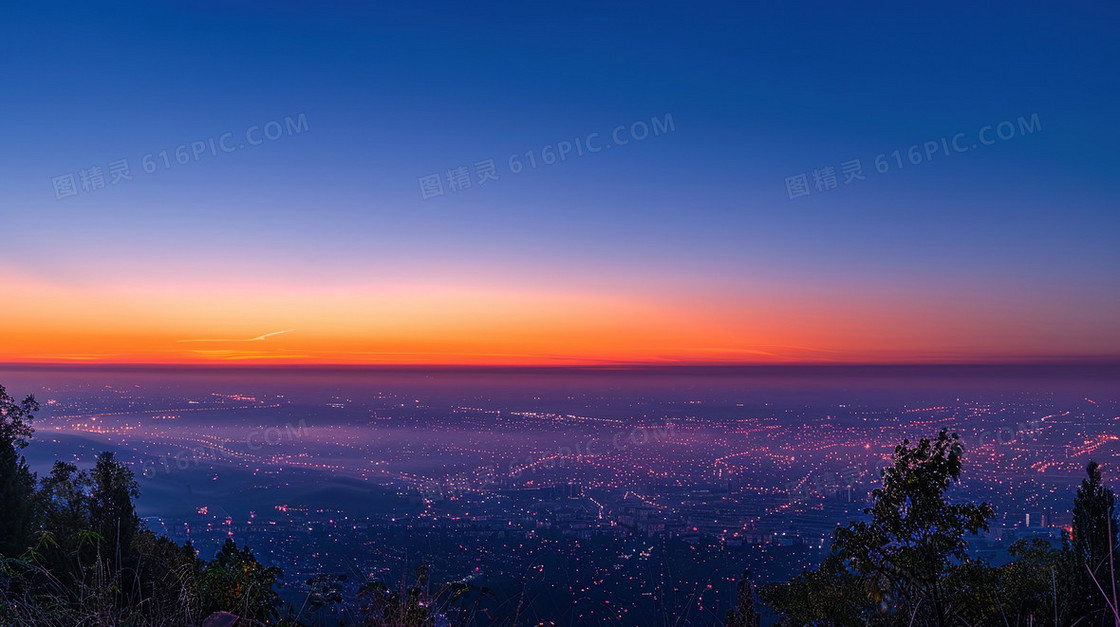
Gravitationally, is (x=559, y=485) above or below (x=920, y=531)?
below

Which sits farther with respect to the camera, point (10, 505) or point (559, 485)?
point (559, 485)

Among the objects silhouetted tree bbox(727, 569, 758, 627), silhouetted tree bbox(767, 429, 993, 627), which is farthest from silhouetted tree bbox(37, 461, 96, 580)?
silhouetted tree bbox(767, 429, 993, 627)

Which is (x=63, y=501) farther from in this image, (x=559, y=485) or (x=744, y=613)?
(x=559, y=485)

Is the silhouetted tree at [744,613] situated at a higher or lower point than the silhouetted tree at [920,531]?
lower

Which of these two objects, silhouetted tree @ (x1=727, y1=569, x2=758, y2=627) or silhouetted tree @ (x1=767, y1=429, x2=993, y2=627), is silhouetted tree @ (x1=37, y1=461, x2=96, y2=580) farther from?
silhouetted tree @ (x1=767, y1=429, x2=993, y2=627)

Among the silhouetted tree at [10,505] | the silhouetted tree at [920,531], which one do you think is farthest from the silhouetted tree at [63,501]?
the silhouetted tree at [920,531]

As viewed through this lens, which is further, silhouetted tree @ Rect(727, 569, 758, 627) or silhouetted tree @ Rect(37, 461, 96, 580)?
silhouetted tree @ Rect(37, 461, 96, 580)

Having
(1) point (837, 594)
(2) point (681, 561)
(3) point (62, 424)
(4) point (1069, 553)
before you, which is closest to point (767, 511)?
(2) point (681, 561)

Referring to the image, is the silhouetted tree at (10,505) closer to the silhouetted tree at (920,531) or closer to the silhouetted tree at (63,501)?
the silhouetted tree at (63,501)

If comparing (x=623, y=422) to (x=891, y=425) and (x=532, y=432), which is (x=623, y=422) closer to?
(x=532, y=432)

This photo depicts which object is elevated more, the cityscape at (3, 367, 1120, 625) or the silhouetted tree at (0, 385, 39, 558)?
the silhouetted tree at (0, 385, 39, 558)

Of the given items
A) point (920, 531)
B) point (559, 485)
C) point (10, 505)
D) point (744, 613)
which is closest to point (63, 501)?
point (10, 505)
